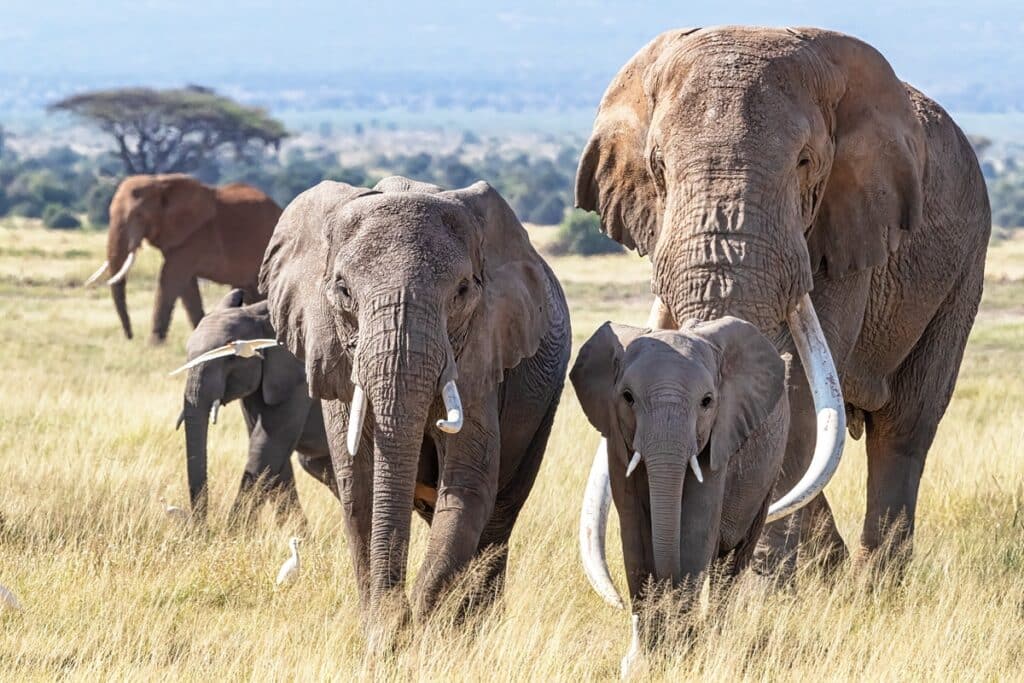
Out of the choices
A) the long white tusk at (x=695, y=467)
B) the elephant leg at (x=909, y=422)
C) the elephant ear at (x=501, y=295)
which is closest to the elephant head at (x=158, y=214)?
the elephant leg at (x=909, y=422)

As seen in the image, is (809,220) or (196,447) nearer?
(809,220)

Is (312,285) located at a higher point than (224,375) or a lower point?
higher

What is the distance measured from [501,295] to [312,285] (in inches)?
24.2

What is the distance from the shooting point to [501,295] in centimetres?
590

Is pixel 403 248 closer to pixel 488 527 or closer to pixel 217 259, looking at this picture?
pixel 488 527

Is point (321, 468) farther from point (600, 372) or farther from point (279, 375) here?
point (600, 372)

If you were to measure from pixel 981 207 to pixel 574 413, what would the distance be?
4.39 metres

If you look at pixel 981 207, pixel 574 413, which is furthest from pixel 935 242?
pixel 574 413

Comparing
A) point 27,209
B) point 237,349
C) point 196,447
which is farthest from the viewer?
point 27,209

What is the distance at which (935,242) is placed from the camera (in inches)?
295


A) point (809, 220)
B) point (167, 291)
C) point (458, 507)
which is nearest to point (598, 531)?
point (458, 507)

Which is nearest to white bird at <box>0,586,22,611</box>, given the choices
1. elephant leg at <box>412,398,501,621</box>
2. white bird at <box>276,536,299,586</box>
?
white bird at <box>276,536,299,586</box>

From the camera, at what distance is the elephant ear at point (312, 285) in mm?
5801

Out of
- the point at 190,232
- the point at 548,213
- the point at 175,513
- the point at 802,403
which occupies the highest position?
the point at 802,403
